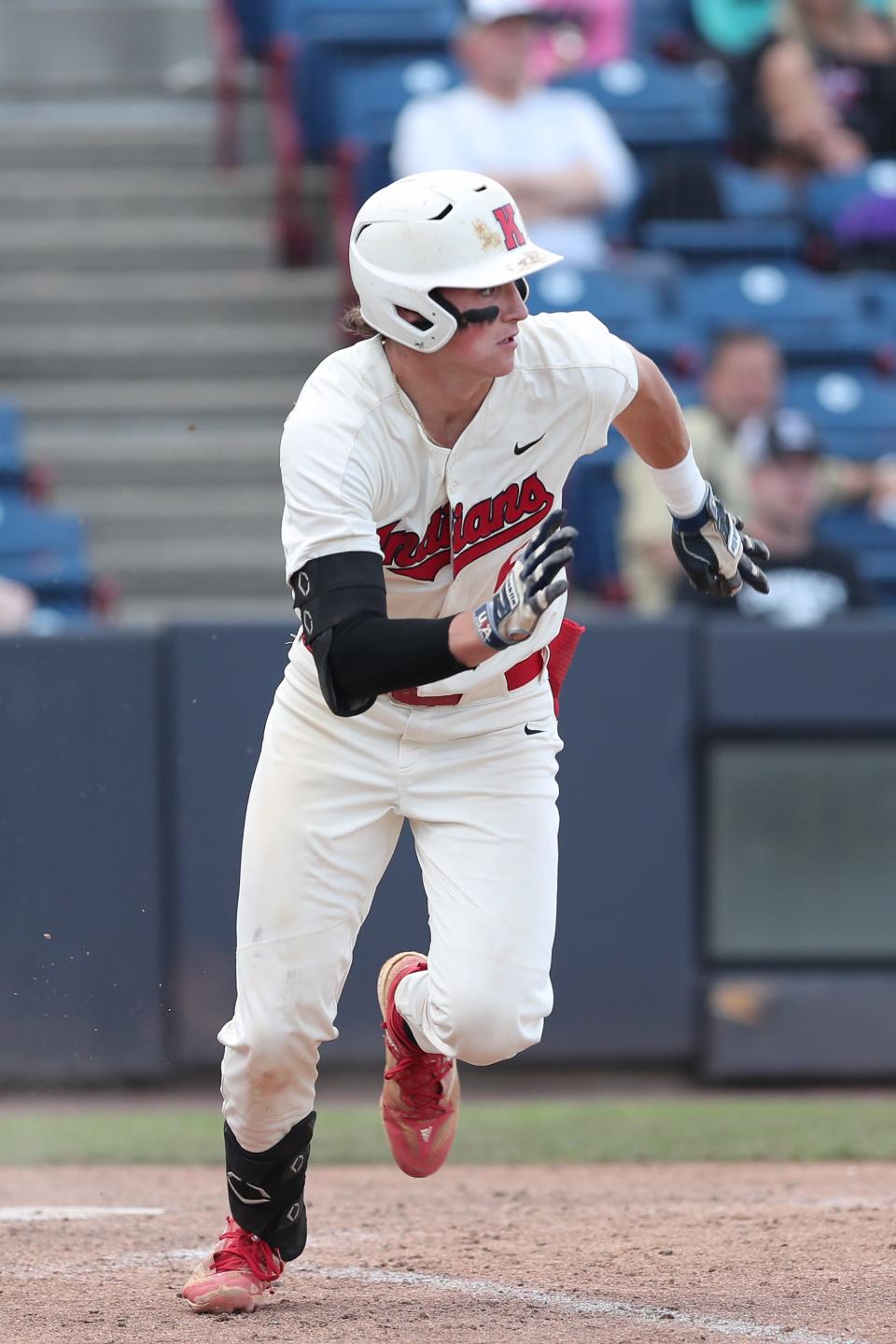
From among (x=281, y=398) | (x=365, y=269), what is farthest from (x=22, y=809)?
(x=281, y=398)

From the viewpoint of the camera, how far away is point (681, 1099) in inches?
261

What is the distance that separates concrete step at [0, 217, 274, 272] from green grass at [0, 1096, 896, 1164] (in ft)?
15.4

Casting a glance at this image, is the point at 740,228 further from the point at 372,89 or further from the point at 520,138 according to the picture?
the point at 372,89

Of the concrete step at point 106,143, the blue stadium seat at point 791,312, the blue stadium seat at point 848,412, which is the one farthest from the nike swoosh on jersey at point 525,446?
the concrete step at point 106,143

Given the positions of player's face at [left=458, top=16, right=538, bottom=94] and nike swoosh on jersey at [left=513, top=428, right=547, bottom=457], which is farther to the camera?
player's face at [left=458, top=16, right=538, bottom=94]

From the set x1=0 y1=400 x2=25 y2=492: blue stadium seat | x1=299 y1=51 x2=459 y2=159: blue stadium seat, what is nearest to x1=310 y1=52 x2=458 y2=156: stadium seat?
x1=299 y1=51 x2=459 y2=159: blue stadium seat

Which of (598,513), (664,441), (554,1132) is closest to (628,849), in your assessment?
(554,1132)

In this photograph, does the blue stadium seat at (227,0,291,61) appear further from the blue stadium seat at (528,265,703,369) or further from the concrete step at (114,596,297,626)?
the concrete step at (114,596,297,626)

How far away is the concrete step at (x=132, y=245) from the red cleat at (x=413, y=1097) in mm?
6184

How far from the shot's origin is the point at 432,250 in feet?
11.9

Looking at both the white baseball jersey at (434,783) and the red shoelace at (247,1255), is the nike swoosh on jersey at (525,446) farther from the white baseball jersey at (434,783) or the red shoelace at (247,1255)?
the red shoelace at (247,1255)

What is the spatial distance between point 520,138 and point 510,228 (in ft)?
16.3

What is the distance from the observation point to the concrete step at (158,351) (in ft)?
30.3

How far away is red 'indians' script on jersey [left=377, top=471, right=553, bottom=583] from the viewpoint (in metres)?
3.81
